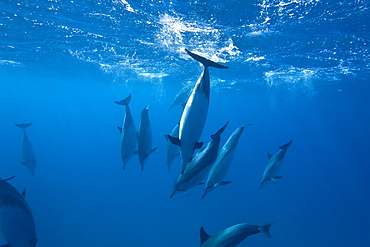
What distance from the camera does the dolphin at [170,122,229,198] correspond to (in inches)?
167

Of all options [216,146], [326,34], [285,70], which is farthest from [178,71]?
[216,146]

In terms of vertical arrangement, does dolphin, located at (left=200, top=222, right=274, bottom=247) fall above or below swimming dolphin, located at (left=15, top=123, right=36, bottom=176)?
above

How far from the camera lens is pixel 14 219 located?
4004 millimetres

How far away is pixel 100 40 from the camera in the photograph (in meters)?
16.1

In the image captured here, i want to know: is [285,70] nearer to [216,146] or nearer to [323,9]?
[323,9]

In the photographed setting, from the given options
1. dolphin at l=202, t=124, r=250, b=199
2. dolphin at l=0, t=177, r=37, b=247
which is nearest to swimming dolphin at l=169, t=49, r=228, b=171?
dolphin at l=202, t=124, r=250, b=199

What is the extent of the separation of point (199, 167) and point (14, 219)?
304 centimetres

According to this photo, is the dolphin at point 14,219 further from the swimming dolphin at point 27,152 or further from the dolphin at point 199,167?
the swimming dolphin at point 27,152

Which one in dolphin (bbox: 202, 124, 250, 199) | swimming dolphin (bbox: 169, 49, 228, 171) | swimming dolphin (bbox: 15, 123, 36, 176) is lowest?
swimming dolphin (bbox: 15, 123, 36, 176)

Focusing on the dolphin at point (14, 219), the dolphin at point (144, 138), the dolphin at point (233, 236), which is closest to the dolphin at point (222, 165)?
the dolphin at point (233, 236)

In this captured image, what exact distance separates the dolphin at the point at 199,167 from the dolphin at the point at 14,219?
8.18 ft

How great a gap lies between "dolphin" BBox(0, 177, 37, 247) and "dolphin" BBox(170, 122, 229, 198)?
249cm

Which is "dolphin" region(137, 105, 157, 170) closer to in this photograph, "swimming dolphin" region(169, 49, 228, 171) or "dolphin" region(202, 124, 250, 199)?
"dolphin" region(202, 124, 250, 199)

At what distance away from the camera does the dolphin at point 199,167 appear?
13.9 feet
